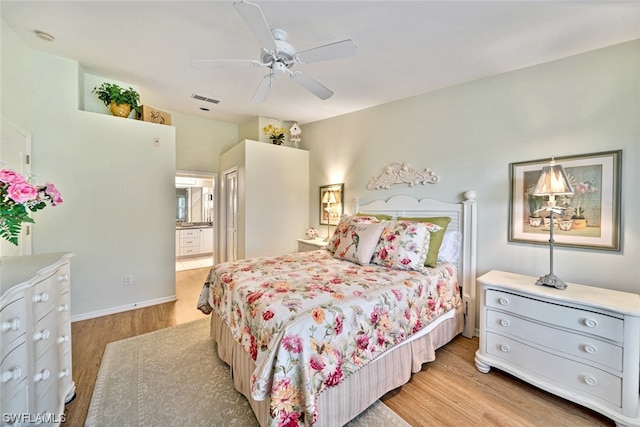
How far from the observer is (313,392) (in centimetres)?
130

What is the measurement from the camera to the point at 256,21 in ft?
4.69

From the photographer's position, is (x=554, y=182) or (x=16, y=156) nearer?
(x=554, y=182)

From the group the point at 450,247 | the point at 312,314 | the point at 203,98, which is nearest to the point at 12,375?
the point at 312,314

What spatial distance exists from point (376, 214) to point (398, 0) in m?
2.27

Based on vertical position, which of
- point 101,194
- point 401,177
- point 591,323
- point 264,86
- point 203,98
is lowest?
point 591,323

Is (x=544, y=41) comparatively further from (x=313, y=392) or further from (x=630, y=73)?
(x=313, y=392)

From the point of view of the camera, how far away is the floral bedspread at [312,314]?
1.27 metres

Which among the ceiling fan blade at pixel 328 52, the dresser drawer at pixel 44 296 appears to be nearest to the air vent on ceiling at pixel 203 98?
the ceiling fan blade at pixel 328 52

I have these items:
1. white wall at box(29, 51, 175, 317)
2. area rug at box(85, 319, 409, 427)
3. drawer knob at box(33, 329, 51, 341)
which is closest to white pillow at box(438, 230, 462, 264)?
area rug at box(85, 319, 409, 427)

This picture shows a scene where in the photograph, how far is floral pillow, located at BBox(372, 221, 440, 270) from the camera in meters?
2.29

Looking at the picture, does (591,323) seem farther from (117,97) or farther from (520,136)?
(117,97)

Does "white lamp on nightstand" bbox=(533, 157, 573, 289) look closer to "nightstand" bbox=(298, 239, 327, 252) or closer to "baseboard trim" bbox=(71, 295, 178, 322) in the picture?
"nightstand" bbox=(298, 239, 327, 252)

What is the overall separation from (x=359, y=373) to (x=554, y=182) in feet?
6.58

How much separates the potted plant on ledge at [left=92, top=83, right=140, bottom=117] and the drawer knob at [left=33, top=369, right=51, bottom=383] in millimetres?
2934
